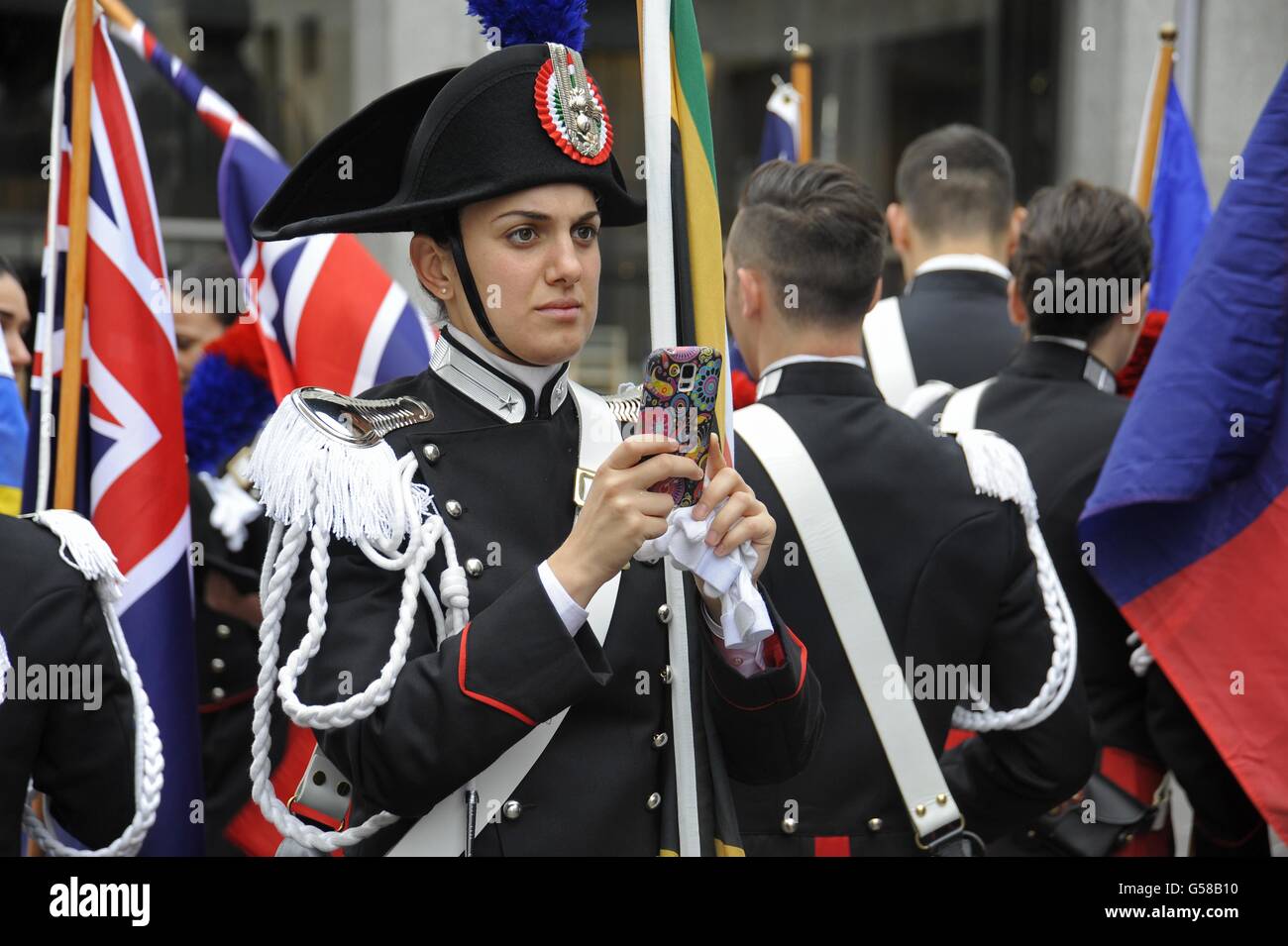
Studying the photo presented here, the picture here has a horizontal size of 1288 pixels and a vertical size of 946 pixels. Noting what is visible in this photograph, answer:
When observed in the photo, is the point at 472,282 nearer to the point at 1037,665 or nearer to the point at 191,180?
the point at 1037,665

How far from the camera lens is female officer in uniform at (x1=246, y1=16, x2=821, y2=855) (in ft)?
7.07

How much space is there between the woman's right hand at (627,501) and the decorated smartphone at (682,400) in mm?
20

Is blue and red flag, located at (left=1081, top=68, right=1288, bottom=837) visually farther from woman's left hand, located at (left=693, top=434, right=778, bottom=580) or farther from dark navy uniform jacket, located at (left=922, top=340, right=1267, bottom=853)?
woman's left hand, located at (left=693, top=434, right=778, bottom=580)

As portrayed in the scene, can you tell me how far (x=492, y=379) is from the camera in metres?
2.44

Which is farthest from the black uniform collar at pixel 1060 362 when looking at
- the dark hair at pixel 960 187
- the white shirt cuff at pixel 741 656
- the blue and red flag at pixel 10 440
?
the blue and red flag at pixel 10 440

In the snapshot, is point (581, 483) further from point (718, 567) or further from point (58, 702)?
point (58, 702)

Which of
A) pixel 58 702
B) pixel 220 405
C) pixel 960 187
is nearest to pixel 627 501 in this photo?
pixel 58 702

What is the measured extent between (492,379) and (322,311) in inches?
75.0

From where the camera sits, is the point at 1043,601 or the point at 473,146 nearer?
the point at 473,146

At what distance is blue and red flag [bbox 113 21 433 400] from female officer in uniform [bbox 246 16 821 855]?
1.68m

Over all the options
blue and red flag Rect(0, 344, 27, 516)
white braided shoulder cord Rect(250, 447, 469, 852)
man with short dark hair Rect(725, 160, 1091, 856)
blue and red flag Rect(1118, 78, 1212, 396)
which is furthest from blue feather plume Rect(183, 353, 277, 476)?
blue and red flag Rect(1118, 78, 1212, 396)

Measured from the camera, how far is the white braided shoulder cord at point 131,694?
274cm

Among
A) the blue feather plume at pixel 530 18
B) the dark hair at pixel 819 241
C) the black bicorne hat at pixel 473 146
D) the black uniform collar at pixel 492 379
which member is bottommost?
the black uniform collar at pixel 492 379

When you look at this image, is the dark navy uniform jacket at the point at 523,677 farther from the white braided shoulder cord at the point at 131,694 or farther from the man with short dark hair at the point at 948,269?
the man with short dark hair at the point at 948,269
